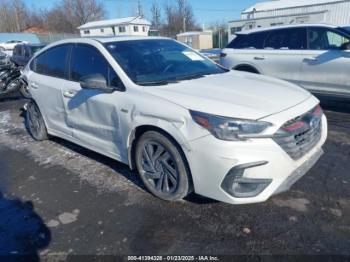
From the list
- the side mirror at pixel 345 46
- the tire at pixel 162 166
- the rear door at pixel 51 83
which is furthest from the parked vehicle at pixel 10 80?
the side mirror at pixel 345 46

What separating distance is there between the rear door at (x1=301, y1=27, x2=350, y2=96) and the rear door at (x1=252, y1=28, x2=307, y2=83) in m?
0.15

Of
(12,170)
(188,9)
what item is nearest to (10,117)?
(12,170)

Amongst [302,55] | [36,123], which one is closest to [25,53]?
[36,123]

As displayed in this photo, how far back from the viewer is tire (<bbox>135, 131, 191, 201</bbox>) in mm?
2984

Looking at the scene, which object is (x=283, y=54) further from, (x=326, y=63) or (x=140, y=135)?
(x=140, y=135)

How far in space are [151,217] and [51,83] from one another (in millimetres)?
2686

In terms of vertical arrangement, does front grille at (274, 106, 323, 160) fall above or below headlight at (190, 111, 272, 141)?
below

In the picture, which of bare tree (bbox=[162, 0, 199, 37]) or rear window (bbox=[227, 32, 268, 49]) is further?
bare tree (bbox=[162, 0, 199, 37])

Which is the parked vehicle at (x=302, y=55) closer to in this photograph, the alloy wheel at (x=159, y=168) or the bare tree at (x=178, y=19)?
the alloy wheel at (x=159, y=168)

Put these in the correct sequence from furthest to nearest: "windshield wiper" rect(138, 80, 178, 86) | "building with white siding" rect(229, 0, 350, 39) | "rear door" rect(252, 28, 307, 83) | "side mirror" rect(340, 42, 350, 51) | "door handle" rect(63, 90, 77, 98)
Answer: "building with white siding" rect(229, 0, 350, 39) → "rear door" rect(252, 28, 307, 83) → "side mirror" rect(340, 42, 350, 51) → "door handle" rect(63, 90, 77, 98) → "windshield wiper" rect(138, 80, 178, 86)

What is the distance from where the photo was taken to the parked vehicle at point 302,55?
237 inches

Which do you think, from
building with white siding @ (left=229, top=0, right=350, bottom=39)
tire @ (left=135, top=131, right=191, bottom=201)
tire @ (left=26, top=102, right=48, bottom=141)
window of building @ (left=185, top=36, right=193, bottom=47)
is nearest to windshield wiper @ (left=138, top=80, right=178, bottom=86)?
tire @ (left=135, top=131, right=191, bottom=201)

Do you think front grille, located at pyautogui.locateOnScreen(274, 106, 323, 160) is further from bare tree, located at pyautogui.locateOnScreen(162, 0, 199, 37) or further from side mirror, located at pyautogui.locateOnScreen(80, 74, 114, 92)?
bare tree, located at pyautogui.locateOnScreen(162, 0, 199, 37)

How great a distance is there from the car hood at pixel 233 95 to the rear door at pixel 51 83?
72.8 inches
